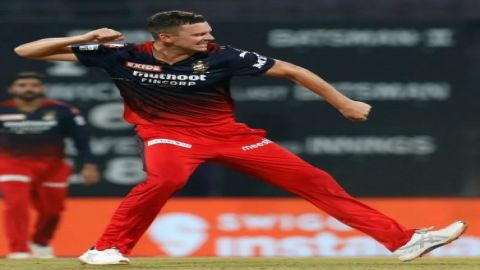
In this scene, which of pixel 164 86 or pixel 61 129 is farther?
pixel 61 129

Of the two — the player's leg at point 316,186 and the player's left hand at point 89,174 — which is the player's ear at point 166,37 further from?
the player's left hand at point 89,174

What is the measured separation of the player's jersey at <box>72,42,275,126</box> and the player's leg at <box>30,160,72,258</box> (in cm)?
406

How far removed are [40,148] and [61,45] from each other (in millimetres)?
4275

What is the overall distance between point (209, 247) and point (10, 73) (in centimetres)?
230

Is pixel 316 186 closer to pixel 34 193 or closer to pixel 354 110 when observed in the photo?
pixel 354 110

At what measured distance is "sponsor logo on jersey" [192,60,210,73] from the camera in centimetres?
818

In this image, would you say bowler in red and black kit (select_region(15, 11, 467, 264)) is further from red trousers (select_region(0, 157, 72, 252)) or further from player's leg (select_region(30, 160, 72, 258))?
player's leg (select_region(30, 160, 72, 258))

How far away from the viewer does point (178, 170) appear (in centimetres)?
798

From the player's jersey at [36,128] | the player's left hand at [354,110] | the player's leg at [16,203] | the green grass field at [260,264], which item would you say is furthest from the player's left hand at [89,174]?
the player's left hand at [354,110]

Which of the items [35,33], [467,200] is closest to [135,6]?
[35,33]

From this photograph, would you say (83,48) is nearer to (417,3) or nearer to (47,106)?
(47,106)

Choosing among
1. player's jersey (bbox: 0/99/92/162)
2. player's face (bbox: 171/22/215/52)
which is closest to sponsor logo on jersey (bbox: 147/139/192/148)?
player's face (bbox: 171/22/215/52)

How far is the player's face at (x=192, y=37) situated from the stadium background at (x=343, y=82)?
160 inches

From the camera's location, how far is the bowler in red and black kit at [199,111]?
8.12 meters
